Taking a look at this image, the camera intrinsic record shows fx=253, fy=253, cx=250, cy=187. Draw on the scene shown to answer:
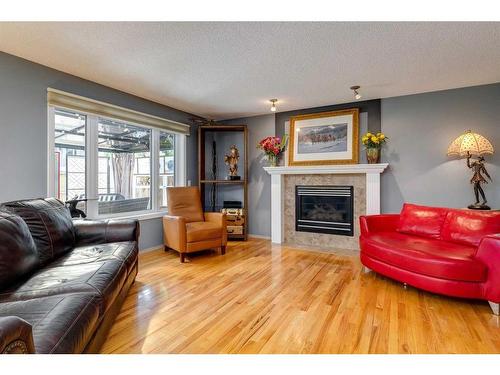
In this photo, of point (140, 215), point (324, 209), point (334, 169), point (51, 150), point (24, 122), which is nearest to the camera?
point (24, 122)

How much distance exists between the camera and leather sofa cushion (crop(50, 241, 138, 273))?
73.4 inches

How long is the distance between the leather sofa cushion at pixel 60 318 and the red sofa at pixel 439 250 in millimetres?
2464

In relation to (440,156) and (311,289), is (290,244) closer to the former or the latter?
(311,289)

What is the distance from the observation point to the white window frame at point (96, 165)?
271cm

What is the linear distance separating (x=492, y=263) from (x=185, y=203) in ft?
11.3

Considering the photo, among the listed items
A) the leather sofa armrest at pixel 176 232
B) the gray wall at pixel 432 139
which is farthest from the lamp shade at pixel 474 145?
the leather sofa armrest at pixel 176 232

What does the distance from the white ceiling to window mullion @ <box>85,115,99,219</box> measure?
1.83 feet

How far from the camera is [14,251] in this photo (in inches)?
58.7

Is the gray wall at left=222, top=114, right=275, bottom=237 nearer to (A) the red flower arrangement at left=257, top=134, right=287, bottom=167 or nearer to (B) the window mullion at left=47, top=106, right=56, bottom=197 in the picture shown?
(A) the red flower arrangement at left=257, top=134, right=287, bottom=167

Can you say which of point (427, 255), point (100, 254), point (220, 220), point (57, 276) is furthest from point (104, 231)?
point (427, 255)

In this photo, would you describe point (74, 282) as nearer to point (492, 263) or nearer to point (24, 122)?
point (24, 122)

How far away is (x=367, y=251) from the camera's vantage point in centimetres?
275
